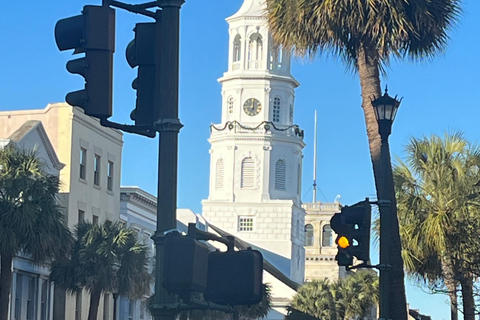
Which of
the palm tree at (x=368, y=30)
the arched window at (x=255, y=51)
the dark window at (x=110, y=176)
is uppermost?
the arched window at (x=255, y=51)

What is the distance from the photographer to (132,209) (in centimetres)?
6475

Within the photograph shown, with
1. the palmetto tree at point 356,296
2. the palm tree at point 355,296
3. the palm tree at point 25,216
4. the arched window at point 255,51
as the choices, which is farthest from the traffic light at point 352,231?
the arched window at point 255,51

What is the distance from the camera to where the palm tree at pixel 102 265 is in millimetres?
47062

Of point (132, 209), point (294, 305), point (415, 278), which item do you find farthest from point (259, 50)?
point (415, 278)

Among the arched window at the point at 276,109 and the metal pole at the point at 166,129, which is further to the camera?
the arched window at the point at 276,109

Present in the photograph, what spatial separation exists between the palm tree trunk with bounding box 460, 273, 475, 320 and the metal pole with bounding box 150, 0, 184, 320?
2179 centimetres

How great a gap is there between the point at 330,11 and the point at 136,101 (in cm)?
1547

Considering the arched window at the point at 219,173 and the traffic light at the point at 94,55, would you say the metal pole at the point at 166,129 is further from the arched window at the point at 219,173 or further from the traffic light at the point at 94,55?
the arched window at the point at 219,173

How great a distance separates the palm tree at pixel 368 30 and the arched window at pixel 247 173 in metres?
91.6

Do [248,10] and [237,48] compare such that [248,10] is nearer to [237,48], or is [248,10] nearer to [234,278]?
[237,48]

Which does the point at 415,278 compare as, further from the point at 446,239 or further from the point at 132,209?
the point at 132,209

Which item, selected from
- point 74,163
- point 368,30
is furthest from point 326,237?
point 368,30

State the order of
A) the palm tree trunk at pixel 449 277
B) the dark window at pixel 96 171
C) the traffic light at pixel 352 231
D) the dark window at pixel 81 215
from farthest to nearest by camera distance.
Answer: the dark window at pixel 96 171 → the dark window at pixel 81 215 → the palm tree trunk at pixel 449 277 → the traffic light at pixel 352 231

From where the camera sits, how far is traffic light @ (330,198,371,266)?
14.6 meters
